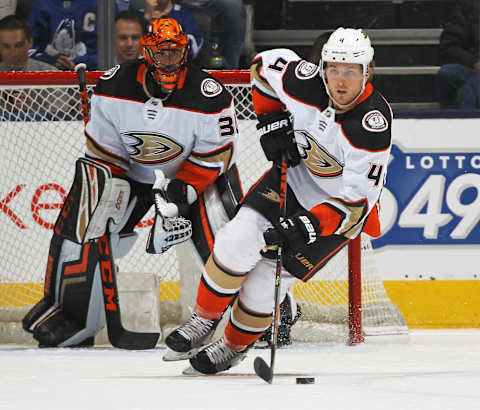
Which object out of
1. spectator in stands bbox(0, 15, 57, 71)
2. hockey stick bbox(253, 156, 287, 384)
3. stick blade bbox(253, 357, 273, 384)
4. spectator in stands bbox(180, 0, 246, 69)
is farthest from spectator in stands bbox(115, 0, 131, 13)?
stick blade bbox(253, 357, 273, 384)

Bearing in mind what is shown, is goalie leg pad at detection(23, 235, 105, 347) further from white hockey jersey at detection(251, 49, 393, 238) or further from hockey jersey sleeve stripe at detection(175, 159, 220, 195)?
white hockey jersey at detection(251, 49, 393, 238)

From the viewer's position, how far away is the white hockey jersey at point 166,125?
3682 mm

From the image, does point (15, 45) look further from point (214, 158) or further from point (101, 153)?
point (214, 158)

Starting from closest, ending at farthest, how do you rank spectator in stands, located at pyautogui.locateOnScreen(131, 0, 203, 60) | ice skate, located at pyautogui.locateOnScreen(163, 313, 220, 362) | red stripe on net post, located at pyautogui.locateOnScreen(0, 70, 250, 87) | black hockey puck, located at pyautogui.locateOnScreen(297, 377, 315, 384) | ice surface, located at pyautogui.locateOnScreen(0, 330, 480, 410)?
ice surface, located at pyautogui.locateOnScreen(0, 330, 480, 410)
black hockey puck, located at pyautogui.locateOnScreen(297, 377, 315, 384)
ice skate, located at pyautogui.locateOnScreen(163, 313, 220, 362)
red stripe on net post, located at pyautogui.locateOnScreen(0, 70, 250, 87)
spectator in stands, located at pyautogui.locateOnScreen(131, 0, 203, 60)

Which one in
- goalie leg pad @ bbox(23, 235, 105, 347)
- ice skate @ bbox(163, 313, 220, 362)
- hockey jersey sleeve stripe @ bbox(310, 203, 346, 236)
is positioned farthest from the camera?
goalie leg pad @ bbox(23, 235, 105, 347)

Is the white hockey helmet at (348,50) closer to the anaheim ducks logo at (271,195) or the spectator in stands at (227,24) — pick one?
the anaheim ducks logo at (271,195)

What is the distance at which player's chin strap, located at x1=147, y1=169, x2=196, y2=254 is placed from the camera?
356 cm

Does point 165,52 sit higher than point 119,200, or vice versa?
point 165,52

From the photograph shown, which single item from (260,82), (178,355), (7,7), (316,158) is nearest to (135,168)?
(260,82)

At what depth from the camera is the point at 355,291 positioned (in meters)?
4.08

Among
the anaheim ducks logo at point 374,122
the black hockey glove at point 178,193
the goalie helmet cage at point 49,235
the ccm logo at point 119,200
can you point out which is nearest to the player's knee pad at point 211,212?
the black hockey glove at point 178,193

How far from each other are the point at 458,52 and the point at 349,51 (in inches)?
71.0

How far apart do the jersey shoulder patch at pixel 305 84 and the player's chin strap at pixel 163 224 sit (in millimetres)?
618

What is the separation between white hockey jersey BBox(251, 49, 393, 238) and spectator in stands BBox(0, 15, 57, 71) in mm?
1513
